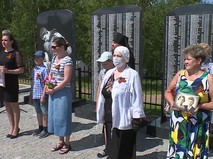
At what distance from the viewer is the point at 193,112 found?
9.39 ft

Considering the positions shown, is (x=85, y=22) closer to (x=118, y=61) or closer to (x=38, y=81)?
(x=38, y=81)

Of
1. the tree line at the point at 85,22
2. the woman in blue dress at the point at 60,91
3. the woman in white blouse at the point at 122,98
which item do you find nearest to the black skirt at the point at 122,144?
the woman in white blouse at the point at 122,98

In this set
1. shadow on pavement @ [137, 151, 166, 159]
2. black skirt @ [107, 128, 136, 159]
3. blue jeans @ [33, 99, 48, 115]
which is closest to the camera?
black skirt @ [107, 128, 136, 159]

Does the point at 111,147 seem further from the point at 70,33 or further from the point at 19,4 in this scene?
the point at 19,4

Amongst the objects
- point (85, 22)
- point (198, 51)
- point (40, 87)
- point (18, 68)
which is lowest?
point (40, 87)

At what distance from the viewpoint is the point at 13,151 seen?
4.66 m

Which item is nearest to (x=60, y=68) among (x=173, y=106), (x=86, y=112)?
(x=173, y=106)

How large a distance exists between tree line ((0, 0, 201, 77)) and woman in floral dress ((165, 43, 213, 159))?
10120 mm

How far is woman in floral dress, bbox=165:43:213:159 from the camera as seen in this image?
9.46 feet

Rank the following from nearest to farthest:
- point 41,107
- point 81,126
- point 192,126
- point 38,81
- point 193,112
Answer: point 193,112
point 192,126
point 41,107
point 38,81
point 81,126

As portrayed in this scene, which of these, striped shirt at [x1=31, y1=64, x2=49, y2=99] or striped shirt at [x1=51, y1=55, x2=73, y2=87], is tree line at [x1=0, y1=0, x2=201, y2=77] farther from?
striped shirt at [x1=51, y1=55, x2=73, y2=87]

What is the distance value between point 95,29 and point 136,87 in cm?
371

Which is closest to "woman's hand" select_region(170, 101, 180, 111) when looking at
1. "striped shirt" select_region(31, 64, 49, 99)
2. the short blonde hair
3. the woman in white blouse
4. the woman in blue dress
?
the woman in white blouse

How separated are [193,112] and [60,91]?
2174mm
